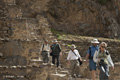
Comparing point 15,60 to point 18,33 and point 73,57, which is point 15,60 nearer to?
point 73,57

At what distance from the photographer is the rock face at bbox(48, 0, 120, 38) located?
28520 mm

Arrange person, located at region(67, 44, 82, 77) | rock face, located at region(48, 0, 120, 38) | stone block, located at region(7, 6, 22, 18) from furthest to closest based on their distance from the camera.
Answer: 1. rock face, located at region(48, 0, 120, 38)
2. stone block, located at region(7, 6, 22, 18)
3. person, located at region(67, 44, 82, 77)

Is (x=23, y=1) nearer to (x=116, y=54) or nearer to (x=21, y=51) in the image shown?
(x=116, y=54)

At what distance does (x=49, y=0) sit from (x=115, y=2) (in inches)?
368

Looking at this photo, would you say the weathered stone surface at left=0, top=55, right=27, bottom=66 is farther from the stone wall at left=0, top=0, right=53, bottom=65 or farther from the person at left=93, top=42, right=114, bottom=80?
the person at left=93, top=42, right=114, bottom=80

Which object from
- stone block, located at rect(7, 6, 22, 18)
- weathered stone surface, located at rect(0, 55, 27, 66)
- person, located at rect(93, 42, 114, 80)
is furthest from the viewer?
stone block, located at rect(7, 6, 22, 18)

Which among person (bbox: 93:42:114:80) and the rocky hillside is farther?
the rocky hillside

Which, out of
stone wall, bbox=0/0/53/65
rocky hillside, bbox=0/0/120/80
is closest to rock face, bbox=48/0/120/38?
rocky hillside, bbox=0/0/120/80

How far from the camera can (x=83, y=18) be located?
97.0ft

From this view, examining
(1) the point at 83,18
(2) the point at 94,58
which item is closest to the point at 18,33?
(2) the point at 94,58

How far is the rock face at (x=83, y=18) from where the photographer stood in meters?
28.5

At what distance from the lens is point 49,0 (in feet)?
93.6

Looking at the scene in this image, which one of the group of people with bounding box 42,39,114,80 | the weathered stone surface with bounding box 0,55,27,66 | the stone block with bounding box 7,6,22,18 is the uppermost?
the stone block with bounding box 7,6,22,18

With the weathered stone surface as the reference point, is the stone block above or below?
above
